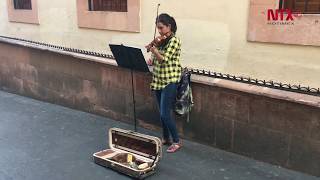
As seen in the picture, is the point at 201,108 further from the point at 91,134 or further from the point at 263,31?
the point at 91,134

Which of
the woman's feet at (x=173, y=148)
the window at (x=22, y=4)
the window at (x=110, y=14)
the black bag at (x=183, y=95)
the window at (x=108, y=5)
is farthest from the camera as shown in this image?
the window at (x=22, y=4)

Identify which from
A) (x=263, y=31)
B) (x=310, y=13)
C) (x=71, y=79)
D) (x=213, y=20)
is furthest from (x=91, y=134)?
(x=310, y=13)

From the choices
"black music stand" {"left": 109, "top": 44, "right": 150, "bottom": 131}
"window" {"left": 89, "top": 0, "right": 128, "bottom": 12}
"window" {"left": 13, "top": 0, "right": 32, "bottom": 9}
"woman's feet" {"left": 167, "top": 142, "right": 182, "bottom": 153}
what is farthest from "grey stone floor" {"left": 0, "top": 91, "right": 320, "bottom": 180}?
"window" {"left": 13, "top": 0, "right": 32, "bottom": 9}

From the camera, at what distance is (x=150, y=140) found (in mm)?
5094

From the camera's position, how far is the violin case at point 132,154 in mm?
4898

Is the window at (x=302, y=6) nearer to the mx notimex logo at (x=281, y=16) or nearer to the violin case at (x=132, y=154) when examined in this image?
the mx notimex logo at (x=281, y=16)

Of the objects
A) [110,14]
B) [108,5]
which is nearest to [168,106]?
[110,14]

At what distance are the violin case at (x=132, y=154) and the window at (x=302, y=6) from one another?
2.26 metres

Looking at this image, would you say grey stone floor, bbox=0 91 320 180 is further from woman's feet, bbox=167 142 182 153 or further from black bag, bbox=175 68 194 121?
black bag, bbox=175 68 194 121

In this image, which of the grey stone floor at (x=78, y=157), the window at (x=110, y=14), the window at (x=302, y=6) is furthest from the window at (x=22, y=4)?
the window at (x=302, y=6)

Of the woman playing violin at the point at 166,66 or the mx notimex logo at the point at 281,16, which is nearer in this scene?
the mx notimex logo at the point at 281,16

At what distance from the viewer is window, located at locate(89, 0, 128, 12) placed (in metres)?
7.07

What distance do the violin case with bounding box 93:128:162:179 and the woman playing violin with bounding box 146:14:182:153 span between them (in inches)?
20.8

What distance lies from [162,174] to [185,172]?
0.29 metres
